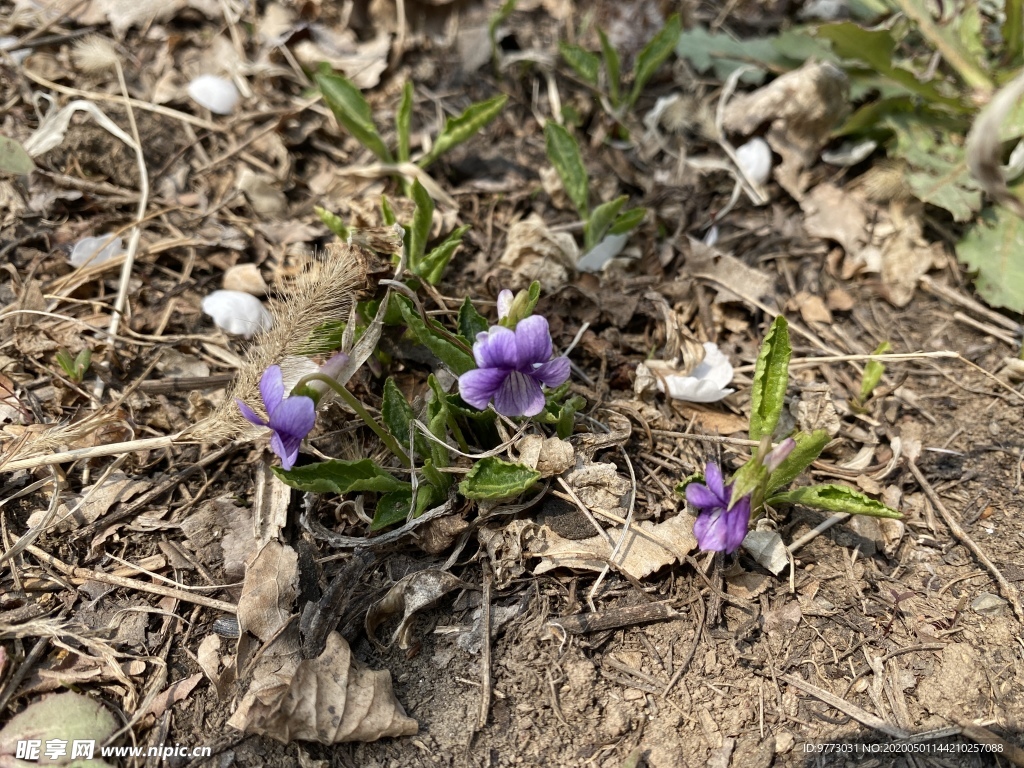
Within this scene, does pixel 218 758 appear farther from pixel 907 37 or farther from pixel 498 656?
pixel 907 37

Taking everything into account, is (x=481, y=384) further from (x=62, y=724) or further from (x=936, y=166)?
(x=936, y=166)

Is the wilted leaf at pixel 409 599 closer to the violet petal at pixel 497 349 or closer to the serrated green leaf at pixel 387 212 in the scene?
the violet petal at pixel 497 349

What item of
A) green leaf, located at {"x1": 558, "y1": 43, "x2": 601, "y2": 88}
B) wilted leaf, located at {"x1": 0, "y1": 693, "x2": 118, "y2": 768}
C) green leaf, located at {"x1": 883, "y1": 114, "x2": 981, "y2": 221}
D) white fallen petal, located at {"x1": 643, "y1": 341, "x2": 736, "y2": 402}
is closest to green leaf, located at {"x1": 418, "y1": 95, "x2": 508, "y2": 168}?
green leaf, located at {"x1": 558, "y1": 43, "x2": 601, "y2": 88}

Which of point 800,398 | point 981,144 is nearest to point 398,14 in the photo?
point 800,398

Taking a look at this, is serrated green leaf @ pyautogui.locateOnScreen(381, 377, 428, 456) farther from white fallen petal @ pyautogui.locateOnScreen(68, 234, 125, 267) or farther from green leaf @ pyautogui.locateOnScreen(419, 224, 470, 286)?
white fallen petal @ pyautogui.locateOnScreen(68, 234, 125, 267)

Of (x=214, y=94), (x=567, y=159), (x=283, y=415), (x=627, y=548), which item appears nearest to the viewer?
(x=283, y=415)

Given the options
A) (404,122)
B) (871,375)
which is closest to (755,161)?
(871,375)

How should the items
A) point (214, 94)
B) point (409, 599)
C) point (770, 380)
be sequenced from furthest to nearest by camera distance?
point (214, 94), point (770, 380), point (409, 599)
